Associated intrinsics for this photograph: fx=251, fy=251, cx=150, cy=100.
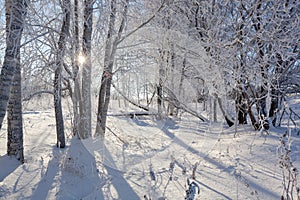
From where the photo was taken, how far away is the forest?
9.73ft

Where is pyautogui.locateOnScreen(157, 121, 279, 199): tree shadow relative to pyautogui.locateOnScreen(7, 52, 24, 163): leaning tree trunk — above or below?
below

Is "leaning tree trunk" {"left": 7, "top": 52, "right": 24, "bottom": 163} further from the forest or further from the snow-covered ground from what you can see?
the snow-covered ground

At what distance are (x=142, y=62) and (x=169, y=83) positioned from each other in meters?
1.79

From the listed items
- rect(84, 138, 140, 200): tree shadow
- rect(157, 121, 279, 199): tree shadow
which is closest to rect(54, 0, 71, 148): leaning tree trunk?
rect(84, 138, 140, 200): tree shadow

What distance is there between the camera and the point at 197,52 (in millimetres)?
5621

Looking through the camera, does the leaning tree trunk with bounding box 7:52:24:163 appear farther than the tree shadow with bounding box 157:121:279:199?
Yes

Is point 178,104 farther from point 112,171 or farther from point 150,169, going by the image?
point 150,169

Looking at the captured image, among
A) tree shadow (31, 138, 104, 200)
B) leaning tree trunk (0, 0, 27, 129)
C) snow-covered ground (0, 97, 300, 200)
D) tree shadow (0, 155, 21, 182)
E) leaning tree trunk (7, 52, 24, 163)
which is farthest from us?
leaning tree trunk (7, 52, 24, 163)

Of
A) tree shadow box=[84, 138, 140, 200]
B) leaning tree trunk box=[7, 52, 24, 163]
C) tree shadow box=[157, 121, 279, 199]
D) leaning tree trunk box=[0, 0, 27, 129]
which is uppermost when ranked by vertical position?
leaning tree trunk box=[0, 0, 27, 129]

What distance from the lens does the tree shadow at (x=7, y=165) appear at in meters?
3.78

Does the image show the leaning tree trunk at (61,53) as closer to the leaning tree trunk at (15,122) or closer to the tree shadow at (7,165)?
the leaning tree trunk at (15,122)

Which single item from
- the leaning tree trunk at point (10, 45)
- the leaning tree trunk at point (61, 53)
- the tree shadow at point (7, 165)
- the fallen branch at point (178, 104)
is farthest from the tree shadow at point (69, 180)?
the fallen branch at point (178, 104)

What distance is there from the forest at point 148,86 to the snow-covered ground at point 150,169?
0.02m

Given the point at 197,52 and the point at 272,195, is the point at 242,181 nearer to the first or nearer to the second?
the point at 272,195
